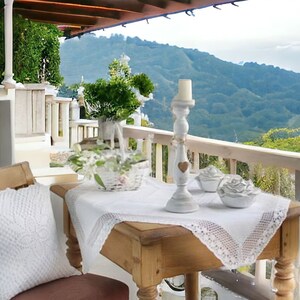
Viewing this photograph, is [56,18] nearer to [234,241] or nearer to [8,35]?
[8,35]

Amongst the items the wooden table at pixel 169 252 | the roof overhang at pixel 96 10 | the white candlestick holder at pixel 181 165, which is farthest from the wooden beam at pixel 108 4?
the wooden table at pixel 169 252

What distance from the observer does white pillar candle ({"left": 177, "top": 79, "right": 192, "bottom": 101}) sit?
190cm

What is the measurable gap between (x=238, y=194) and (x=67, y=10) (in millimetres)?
4632

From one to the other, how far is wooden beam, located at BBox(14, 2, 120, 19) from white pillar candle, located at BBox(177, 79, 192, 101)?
4.28 meters

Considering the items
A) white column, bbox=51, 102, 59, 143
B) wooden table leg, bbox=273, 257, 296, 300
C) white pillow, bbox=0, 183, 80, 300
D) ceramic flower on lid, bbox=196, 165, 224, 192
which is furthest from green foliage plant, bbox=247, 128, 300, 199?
white column, bbox=51, 102, 59, 143

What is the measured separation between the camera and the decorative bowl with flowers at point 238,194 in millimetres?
1954

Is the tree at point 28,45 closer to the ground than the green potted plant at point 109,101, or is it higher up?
higher up

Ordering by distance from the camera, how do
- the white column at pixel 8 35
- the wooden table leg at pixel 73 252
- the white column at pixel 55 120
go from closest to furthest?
the wooden table leg at pixel 73 252, the white column at pixel 8 35, the white column at pixel 55 120

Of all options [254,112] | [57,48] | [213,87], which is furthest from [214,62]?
[57,48]

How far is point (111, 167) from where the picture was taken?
7.23 ft

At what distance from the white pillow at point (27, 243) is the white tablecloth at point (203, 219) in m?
0.13

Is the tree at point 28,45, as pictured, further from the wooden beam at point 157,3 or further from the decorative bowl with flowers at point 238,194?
the decorative bowl with flowers at point 238,194

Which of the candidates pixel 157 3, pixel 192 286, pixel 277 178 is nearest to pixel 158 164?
pixel 277 178

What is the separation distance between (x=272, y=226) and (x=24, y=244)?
922 mm
